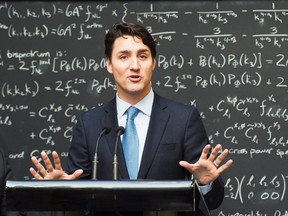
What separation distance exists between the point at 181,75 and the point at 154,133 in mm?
1629

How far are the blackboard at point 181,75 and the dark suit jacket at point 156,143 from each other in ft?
4.63

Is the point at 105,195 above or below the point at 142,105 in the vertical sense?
below

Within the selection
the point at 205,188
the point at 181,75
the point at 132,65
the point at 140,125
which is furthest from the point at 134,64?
the point at 181,75

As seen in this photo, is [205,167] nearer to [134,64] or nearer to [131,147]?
[131,147]

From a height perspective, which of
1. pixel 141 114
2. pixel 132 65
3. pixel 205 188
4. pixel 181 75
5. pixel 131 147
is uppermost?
pixel 181 75

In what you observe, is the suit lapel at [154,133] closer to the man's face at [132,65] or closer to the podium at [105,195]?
the man's face at [132,65]

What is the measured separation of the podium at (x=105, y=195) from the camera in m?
2.17

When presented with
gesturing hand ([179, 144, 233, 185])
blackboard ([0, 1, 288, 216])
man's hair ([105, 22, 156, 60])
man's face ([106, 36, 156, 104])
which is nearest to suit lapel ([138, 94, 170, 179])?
man's face ([106, 36, 156, 104])

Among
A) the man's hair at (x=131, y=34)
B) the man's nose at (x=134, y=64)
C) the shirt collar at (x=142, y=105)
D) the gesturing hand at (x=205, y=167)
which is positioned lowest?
the gesturing hand at (x=205, y=167)

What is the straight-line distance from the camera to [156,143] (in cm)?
299

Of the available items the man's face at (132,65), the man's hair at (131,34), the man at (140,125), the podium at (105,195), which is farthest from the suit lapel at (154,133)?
the podium at (105,195)

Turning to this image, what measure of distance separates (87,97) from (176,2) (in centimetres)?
88

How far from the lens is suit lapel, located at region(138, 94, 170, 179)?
9.63ft

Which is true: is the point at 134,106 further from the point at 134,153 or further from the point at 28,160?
the point at 28,160
